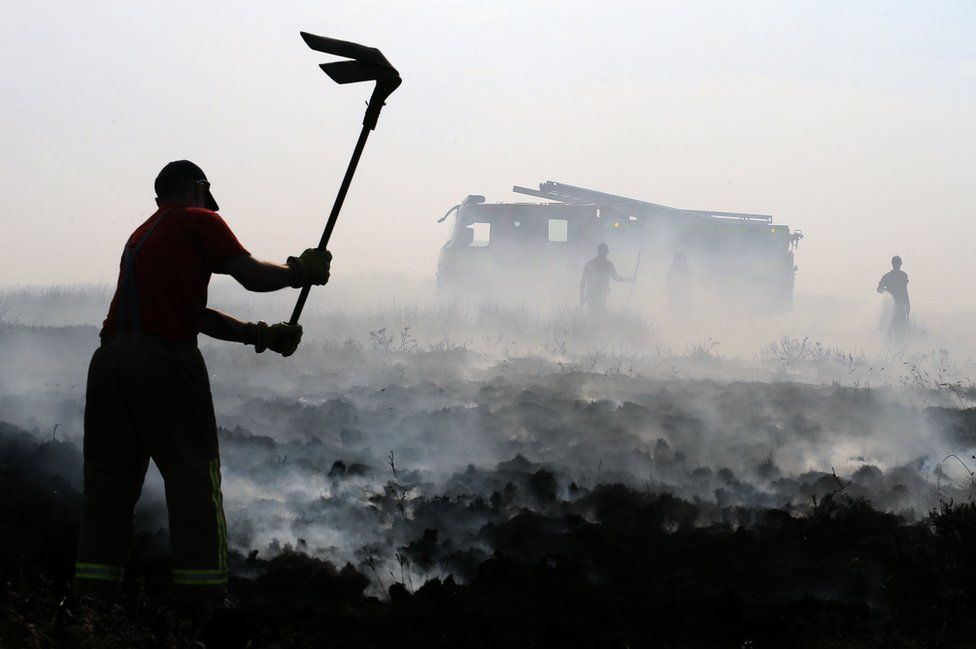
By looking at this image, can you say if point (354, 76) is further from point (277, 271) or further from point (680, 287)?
point (680, 287)

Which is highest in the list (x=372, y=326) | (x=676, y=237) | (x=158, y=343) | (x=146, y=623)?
(x=676, y=237)

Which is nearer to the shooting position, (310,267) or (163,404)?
(163,404)

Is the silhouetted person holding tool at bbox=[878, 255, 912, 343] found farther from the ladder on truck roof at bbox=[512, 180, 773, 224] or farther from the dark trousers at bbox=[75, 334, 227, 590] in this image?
the dark trousers at bbox=[75, 334, 227, 590]

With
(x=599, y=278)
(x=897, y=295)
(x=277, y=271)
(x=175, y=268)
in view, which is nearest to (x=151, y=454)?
(x=175, y=268)

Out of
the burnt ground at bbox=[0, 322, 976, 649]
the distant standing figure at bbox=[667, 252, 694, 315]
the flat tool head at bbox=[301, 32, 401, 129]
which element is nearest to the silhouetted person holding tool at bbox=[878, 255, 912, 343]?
the distant standing figure at bbox=[667, 252, 694, 315]

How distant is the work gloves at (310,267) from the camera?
4.47 metres

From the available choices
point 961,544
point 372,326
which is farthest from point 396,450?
point 372,326

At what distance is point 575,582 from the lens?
16.1 feet

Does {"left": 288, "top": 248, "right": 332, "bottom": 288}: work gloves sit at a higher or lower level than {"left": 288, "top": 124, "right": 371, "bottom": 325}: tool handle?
lower

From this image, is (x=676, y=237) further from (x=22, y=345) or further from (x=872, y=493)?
(x=872, y=493)

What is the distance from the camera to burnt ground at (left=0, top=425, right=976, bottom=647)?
423cm

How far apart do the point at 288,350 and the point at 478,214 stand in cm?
1367

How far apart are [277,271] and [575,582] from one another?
1910 mm

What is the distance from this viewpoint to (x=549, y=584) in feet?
15.7
